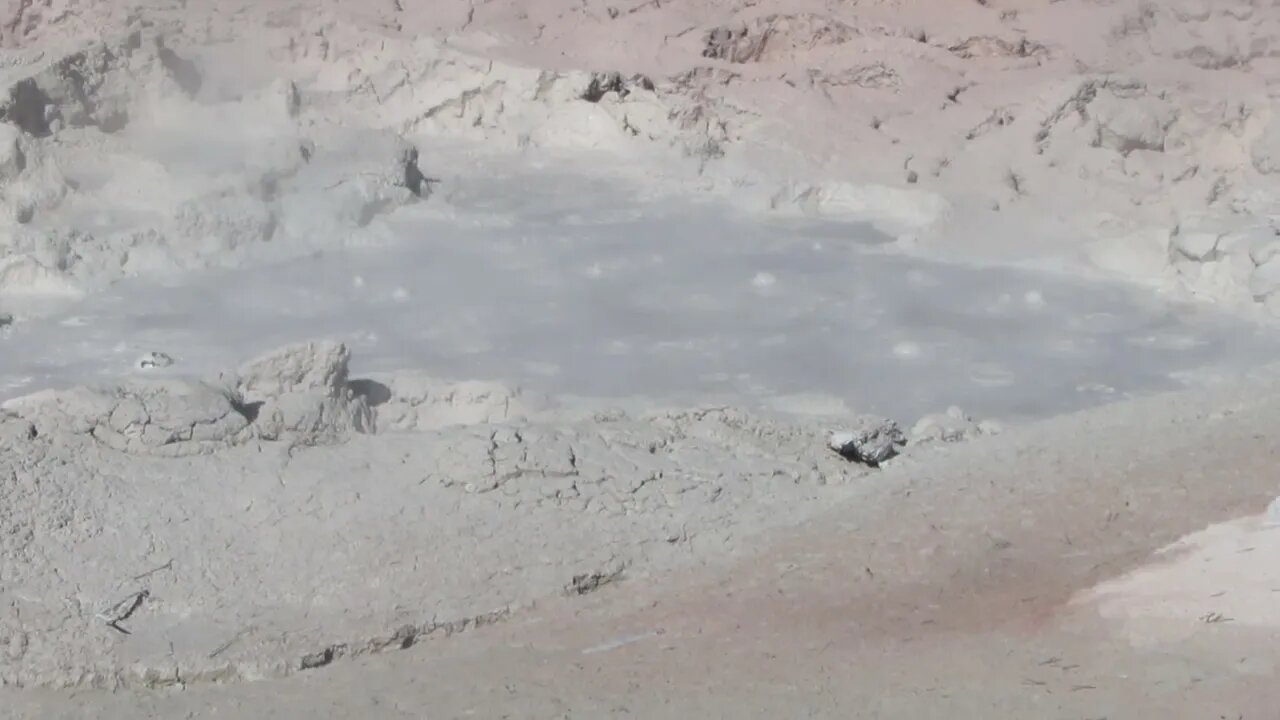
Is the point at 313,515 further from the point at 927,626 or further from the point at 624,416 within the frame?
the point at 927,626

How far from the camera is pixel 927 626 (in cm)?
305

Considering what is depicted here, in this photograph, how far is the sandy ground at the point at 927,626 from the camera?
106 inches

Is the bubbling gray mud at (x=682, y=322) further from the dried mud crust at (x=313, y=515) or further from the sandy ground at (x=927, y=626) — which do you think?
the sandy ground at (x=927, y=626)

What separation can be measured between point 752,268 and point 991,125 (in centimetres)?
188

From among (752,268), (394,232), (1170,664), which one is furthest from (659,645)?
(394,232)

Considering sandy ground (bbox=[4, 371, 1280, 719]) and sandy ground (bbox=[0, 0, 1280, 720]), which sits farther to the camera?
sandy ground (bbox=[0, 0, 1280, 720])

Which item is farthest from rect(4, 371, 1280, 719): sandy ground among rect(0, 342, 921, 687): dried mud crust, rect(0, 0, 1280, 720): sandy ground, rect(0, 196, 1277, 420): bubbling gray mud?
rect(0, 196, 1277, 420): bubbling gray mud

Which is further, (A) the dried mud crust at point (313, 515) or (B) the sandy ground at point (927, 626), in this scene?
(A) the dried mud crust at point (313, 515)

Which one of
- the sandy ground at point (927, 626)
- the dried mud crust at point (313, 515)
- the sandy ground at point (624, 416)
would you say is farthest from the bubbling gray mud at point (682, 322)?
the sandy ground at point (927, 626)

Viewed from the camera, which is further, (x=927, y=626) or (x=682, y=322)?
(x=682, y=322)

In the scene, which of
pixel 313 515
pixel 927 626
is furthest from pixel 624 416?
pixel 927 626

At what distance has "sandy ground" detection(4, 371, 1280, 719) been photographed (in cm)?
268

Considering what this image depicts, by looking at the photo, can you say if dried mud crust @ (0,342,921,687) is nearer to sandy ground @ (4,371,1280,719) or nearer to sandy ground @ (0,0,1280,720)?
sandy ground @ (0,0,1280,720)

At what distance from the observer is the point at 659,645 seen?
3086 mm
